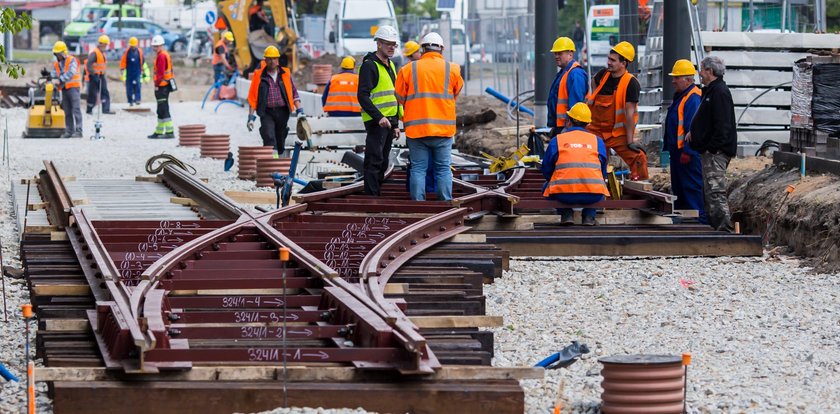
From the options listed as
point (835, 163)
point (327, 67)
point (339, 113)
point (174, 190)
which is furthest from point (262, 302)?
point (327, 67)

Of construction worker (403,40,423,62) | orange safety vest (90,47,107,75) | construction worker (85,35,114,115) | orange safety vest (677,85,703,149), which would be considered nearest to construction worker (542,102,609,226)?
orange safety vest (677,85,703,149)

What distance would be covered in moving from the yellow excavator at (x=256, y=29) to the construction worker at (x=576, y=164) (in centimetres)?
2499

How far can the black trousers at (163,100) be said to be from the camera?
28.4 m

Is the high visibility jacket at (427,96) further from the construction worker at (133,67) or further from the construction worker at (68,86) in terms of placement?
the construction worker at (133,67)

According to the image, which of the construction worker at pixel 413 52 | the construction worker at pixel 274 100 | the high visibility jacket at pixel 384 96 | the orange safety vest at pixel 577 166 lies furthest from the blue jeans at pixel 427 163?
the construction worker at pixel 274 100

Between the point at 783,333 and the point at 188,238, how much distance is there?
15.3 ft

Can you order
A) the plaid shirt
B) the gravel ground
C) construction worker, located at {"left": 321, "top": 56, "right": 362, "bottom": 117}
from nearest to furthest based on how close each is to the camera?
the gravel ground
the plaid shirt
construction worker, located at {"left": 321, "top": 56, "right": 362, "bottom": 117}

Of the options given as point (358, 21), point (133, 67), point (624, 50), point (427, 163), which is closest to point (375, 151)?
point (427, 163)

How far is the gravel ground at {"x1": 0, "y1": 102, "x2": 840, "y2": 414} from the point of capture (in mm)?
7645

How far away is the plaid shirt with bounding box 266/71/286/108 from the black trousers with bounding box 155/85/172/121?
7.79m

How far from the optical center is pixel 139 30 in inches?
2507

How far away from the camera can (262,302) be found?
8766 mm

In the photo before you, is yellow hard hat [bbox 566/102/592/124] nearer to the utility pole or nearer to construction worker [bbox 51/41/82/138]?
the utility pole

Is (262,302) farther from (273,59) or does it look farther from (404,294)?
(273,59)
